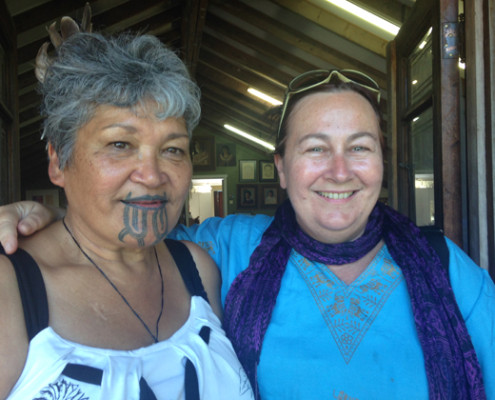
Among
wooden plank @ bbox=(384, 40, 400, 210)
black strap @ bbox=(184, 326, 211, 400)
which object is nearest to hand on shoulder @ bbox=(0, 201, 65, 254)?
black strap @ bbox=(184, 326, 211, 400)

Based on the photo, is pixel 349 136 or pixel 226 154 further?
pixel 226 154

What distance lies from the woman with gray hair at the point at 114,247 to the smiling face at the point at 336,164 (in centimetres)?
42

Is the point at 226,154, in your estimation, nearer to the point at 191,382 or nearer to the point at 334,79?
the point at 334,79

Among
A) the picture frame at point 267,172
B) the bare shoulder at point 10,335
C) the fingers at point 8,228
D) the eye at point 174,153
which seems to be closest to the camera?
the bare shoulder at point 10,335

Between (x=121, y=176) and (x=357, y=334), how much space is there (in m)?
0.85

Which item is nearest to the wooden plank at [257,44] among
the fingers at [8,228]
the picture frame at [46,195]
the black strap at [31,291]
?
the fingers at [8,228]

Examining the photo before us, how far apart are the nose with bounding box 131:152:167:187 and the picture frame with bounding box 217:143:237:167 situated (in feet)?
32.4

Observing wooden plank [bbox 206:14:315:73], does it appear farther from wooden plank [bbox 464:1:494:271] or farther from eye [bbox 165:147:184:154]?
eye [bbox 165:147:184:154]

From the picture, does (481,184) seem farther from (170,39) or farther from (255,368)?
(170,39)

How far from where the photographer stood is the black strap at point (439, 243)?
1.41 metres

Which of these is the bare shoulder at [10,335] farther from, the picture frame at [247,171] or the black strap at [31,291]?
the picture frame at [247,171]

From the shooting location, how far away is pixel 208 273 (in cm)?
150

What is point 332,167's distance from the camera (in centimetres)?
141

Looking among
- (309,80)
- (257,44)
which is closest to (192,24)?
(257,44)
